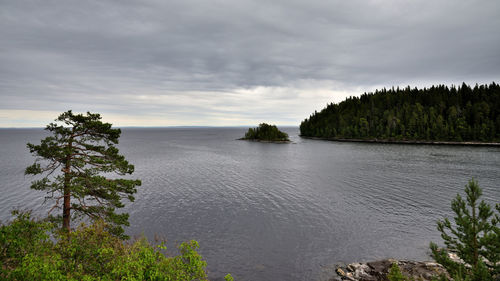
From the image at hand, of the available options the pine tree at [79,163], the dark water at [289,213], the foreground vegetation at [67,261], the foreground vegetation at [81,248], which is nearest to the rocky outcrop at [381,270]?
the dark water at [289,213]

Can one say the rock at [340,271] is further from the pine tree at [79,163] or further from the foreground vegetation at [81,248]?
the pine tree at [79,163]

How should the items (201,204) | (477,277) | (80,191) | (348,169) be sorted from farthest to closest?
1. (348,169)
2. (201,204)
3. (80,191)
4. (477,277)

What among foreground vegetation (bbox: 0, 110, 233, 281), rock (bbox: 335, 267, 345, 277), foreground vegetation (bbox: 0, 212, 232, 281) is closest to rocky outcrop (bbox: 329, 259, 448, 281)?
rock (bbox: 335, 267, 345, 277)

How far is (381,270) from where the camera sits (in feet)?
82.0

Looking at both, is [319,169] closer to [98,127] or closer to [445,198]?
[445,198]

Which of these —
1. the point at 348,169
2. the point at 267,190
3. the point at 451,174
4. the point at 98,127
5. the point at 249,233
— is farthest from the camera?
the point at 348,169

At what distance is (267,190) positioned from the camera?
5850 cm

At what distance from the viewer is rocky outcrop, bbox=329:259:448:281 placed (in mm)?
23547

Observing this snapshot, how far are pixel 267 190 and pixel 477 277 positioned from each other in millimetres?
45575

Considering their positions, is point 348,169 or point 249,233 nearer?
point 249,233

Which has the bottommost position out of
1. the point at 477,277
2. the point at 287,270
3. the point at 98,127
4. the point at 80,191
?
the point at 287,270

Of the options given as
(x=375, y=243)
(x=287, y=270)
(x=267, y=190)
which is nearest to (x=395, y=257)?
(x=375, y=243)

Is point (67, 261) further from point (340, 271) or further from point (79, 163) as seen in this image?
point (340, 271)

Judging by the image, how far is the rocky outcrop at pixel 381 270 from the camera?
23.5m
